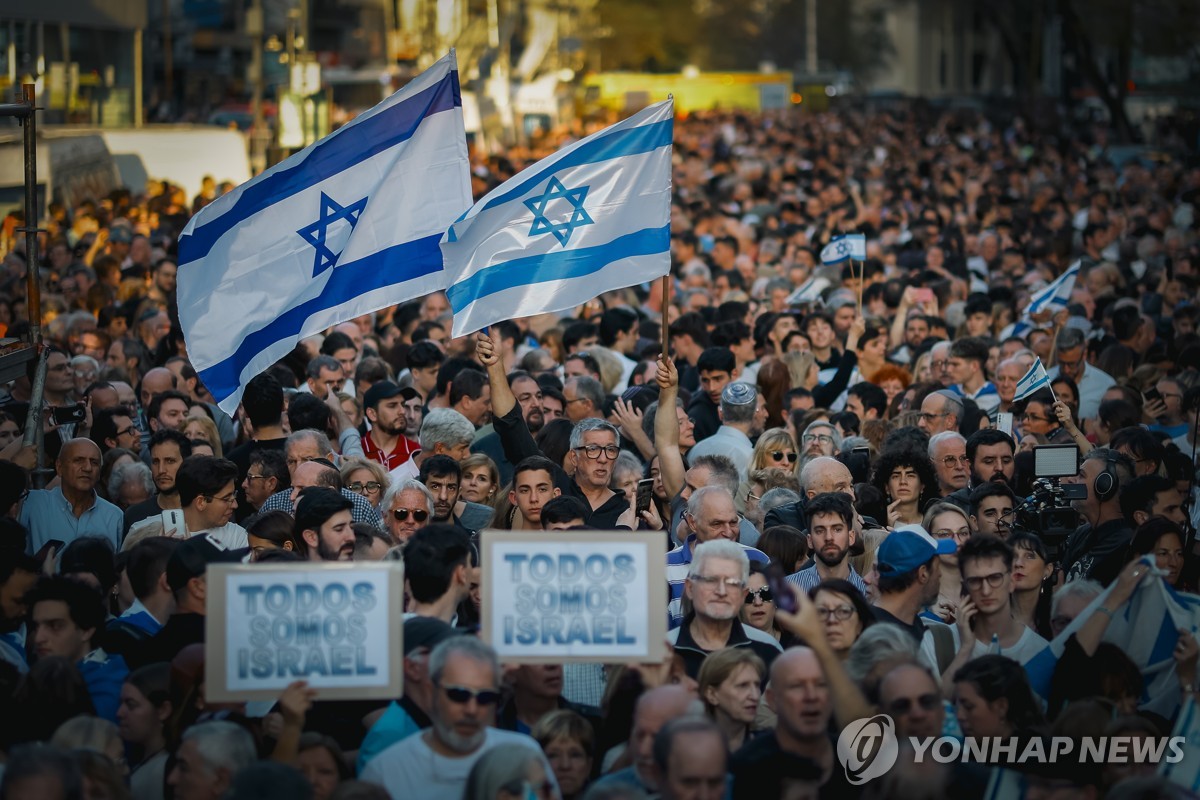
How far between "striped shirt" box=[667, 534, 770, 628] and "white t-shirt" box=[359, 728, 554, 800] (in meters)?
1.97

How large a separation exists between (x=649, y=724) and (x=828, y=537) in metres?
2.35

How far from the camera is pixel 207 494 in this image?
838 cm

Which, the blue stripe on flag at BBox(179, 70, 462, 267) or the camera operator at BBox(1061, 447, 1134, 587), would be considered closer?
the camera operator at BBox(1061, 447, 1134, 587)

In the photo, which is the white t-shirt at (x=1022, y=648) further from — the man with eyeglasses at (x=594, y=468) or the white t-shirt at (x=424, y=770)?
the man with eyeglasses at (x=594, y=468)

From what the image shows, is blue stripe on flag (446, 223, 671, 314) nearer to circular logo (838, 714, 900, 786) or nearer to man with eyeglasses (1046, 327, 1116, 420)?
circular logo (838, 714, 900, 786)

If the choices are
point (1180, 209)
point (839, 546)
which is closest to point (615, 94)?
point (1180, 209)

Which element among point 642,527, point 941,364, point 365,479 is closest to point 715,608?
point 642,527

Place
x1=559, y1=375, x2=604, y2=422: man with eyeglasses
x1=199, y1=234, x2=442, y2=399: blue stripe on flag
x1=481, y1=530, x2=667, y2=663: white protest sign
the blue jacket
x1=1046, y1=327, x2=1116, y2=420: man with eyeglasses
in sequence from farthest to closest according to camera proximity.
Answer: x1=1046, y1=327, x2=1116, y2=420: man with eyeglasses → x1=559, y1=375, x2=604, y2=422: man with eyeglasses → x1=199, y1=234, x2=442, y2=399: blue stripe on flag → the blue jacket → x1=481, y1=530, x2=667, y2=663: white protest sign

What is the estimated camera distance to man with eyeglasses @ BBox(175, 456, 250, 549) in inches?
330

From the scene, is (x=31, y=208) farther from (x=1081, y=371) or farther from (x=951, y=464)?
(x=1081, y=371)

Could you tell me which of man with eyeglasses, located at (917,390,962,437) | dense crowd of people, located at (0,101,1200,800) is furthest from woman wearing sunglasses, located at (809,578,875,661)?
man with eyeglasses, located at (917,390,962,437)

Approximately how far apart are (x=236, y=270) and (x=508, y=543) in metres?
3.60

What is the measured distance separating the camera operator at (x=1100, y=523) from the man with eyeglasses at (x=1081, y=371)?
3.20m

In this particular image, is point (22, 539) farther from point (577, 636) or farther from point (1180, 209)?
point (1180, 209)
